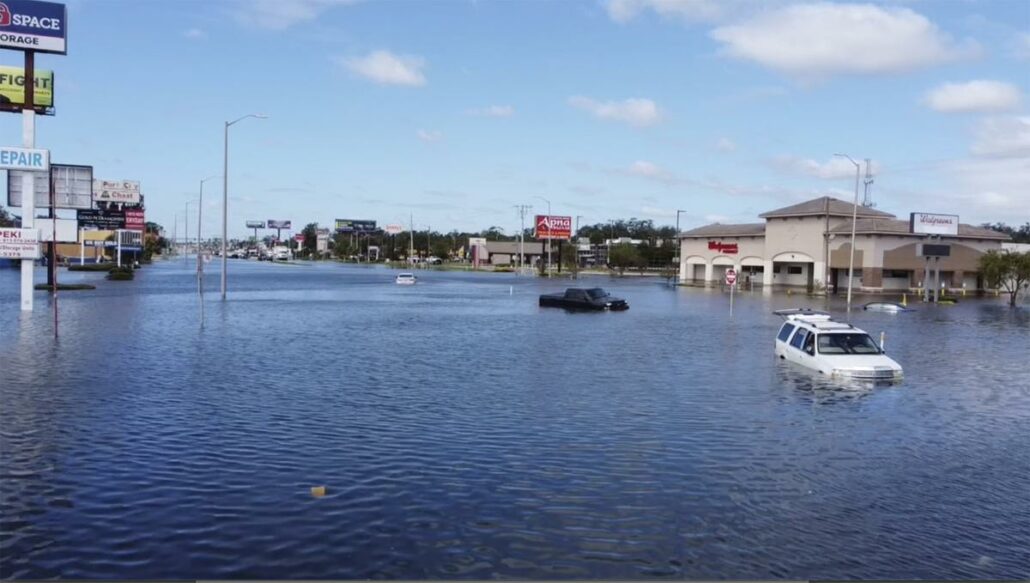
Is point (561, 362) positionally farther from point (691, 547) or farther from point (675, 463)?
point (691, 547)

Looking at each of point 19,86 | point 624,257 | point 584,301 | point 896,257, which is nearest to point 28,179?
point 19,86

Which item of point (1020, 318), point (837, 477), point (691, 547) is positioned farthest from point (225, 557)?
point (1020, 318)

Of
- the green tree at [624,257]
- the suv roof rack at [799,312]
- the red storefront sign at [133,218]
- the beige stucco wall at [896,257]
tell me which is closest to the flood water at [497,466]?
the suv roof rack at [799,312]

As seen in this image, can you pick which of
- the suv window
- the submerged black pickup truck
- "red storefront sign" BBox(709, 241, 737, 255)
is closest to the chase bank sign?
the submerged black pickup truck

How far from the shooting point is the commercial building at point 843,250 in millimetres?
87438

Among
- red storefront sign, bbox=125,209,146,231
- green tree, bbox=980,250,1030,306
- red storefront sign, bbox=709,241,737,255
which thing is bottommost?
green tree, bbox=980,250,1030,306

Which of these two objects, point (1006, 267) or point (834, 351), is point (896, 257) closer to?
point (1006, 267)

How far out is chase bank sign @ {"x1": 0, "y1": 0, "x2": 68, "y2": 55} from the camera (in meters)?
35.7

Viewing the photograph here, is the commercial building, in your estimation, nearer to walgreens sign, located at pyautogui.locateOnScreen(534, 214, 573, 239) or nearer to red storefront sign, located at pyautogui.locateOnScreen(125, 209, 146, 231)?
walgreens sign, located at pyautogui.locateOnScreen(534, 214, 573, 239)

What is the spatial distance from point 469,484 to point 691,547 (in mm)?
3348

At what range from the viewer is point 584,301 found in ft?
173

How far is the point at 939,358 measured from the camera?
28.0m

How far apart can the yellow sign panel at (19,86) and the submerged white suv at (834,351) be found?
1910 inches

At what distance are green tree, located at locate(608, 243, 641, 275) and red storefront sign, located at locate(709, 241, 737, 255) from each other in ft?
176
